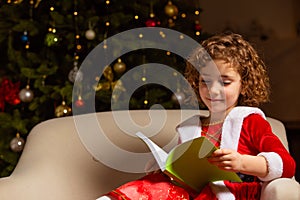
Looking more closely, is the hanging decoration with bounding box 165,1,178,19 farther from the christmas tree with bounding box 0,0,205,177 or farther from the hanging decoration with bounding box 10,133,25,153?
the hanging decoration with bounding box 10,133,25,153

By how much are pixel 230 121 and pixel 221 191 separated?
0.19m

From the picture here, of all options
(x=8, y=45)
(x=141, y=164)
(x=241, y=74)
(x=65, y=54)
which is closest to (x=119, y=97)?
(x=65, y=54)

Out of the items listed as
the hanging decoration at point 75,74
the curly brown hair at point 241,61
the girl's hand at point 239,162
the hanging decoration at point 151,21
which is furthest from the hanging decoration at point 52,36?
the girl's hand at point 239,162

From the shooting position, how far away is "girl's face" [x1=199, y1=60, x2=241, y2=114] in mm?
1562

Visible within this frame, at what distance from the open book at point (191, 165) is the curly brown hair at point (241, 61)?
0.24 meters

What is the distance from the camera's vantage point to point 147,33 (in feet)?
8.64

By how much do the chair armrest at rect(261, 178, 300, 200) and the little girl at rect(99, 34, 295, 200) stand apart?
3 cm

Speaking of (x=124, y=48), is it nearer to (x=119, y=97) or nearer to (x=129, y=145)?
(x=119, y=97)

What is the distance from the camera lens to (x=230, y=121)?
161 cm

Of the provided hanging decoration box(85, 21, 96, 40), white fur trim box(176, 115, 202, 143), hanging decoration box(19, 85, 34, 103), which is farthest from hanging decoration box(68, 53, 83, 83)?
white fur trim box(176, 115, 202, 143)

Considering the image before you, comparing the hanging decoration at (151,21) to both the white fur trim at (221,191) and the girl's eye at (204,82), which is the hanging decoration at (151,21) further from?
the white fur trim at (221,191)

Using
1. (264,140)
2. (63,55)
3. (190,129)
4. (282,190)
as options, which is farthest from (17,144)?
(282,190)

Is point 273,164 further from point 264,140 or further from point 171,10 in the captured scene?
point 171,10

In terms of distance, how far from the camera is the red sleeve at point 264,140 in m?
1.49
